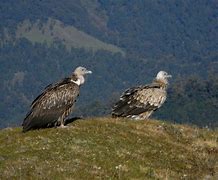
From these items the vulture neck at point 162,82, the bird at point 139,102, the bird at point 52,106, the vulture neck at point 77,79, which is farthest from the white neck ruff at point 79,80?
the vulture neck at point 162,82

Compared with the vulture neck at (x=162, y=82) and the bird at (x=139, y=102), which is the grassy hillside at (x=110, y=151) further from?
the vulture neck at (x=162, y=82)

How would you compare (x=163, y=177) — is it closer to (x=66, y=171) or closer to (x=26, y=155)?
(x=66, y=171)

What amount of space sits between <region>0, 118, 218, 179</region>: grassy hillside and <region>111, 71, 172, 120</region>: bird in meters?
2.85

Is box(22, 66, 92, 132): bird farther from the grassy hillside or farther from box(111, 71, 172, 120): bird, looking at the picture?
box(111, 71, 172, 120): bird

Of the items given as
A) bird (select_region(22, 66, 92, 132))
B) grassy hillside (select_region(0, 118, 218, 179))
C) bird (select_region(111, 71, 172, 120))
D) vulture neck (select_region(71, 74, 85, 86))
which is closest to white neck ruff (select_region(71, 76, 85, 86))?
vulture neck (select_region(71, 74, 85, 86))

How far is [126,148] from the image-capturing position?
2878 centimetres

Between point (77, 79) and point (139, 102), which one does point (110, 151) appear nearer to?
point (77, 79)

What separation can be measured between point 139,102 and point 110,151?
10500 mm

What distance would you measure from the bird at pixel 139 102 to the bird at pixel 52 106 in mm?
4604

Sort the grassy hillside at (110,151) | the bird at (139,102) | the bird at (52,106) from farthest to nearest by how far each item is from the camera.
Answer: the bird at (139,102), the bird at (52,106), the grassy hillside at (110,151)

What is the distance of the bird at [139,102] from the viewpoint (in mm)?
37875

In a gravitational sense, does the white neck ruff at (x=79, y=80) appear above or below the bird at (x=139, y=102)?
above

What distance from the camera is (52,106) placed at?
32.7 metres

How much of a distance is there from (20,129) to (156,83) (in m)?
8.99
